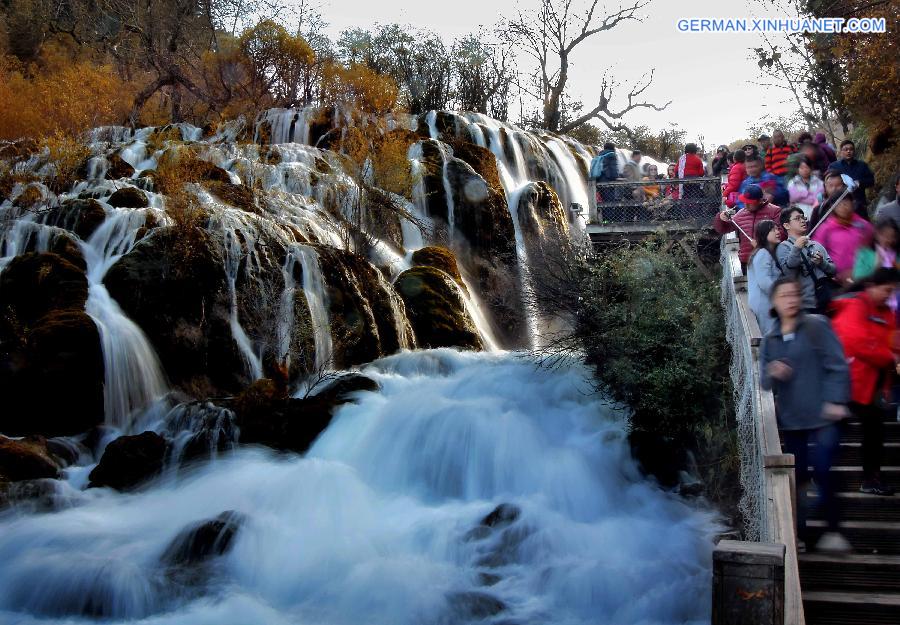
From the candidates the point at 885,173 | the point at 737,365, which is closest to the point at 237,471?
the point at 737,365

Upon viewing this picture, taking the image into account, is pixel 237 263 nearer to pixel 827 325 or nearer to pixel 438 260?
pixel 438 260

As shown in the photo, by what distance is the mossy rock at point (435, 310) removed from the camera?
682 inches

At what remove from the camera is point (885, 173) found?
19.3m

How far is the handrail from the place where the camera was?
5133mm

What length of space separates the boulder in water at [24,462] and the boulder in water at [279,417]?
245 centimetres

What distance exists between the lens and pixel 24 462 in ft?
36.3

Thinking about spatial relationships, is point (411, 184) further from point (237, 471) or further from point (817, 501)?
point (817, 501)

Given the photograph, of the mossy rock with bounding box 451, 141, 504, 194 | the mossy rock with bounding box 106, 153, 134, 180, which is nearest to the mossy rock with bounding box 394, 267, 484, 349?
the mossy rock with bounding box 106, 153, 134, 180

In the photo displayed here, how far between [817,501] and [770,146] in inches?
440

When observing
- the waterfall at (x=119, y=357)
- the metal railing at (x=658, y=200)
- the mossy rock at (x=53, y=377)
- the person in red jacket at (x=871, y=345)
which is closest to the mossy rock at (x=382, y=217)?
the metal railing at (x=658, y=200)

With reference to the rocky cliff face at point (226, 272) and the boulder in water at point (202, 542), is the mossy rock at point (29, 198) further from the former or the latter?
the boulder in water at point (202, 542)

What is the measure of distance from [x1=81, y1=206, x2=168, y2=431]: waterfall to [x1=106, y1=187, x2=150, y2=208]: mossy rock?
1.69m

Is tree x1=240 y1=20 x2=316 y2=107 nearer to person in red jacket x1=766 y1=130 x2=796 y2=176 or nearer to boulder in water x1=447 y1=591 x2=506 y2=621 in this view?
person in red jacket x1=766 y1=130 x2=796 y2=176

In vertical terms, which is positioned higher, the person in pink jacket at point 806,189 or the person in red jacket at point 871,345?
the person in pink jacket at point 806,189
